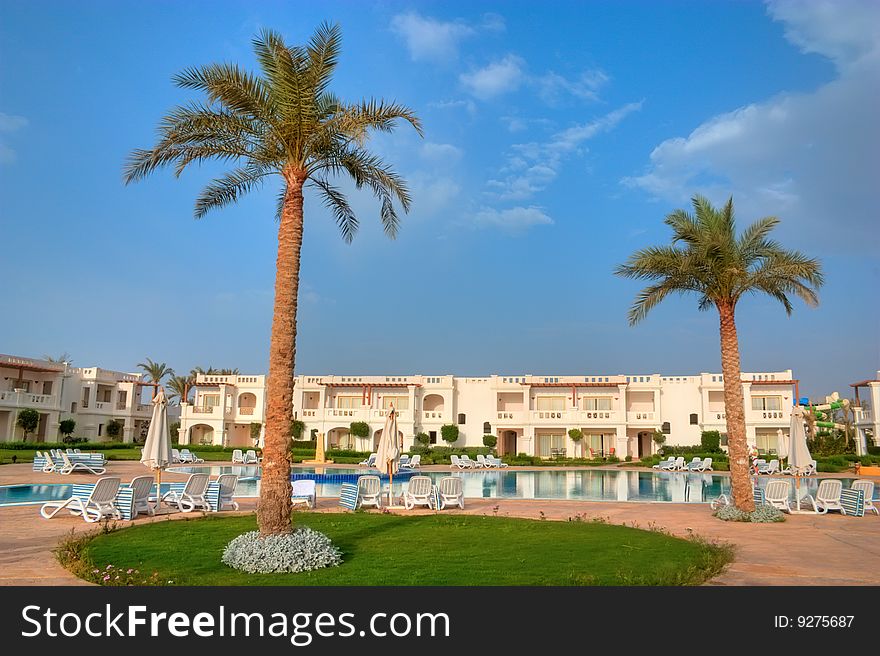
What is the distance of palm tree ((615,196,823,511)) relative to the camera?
14.8 metres

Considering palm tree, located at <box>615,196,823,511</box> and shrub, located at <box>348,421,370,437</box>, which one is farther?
shrub, located at <box>348,421,370,437</box>

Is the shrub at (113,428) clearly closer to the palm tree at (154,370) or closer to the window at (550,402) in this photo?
the palm tree at (154,370)

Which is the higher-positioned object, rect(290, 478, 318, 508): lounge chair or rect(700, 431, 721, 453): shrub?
rect(700, 431, 721, 453): shrub

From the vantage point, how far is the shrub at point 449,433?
4531cm

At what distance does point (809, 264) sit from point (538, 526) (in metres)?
8.47

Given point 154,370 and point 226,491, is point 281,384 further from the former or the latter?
point 154,370

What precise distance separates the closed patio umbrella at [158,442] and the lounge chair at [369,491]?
432 cm

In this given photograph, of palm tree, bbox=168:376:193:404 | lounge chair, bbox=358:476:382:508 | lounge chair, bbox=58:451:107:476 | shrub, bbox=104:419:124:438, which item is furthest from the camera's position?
palm tree, bbox=168:376:193:404

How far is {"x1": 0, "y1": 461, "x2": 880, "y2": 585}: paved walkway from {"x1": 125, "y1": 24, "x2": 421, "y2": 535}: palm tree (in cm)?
291

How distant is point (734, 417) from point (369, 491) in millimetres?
8447

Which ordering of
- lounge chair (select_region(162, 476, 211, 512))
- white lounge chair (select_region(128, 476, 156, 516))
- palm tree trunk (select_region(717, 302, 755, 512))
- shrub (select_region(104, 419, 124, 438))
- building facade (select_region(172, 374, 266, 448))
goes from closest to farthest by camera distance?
white lounge chair (select_region(128, 476, 156, 516)), lounge chair (select_region(162, 476, 211, 512)), palm tree trunk (select_region(717, 302, 755, 512)), building facade (select_region(172, 374, 266, 448)), shrub (select_region(104, 419, 124, 438))

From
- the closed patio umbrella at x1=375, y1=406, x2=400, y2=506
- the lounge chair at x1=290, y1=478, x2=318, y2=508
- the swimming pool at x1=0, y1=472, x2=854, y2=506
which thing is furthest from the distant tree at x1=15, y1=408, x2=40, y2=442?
the closed patio umbrella at x1=375, y1=406, x2=400, y2=506

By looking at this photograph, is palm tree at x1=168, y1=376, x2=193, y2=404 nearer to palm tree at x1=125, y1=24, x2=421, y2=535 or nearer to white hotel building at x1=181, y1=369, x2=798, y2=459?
white hotel building at x1=181, y1=369, x2=798, y2=459

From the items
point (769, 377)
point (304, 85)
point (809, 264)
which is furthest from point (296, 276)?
point (769, 377)
